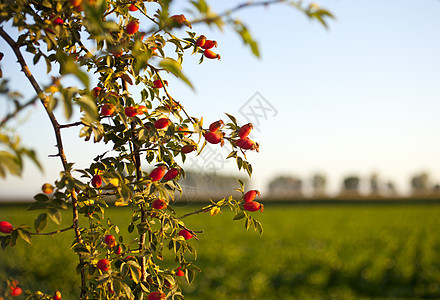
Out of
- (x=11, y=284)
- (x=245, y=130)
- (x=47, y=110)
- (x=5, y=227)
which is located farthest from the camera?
(x=11, y=284)

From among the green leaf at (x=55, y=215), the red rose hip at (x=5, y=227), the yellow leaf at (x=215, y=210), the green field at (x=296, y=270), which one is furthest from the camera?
the green field at (x=296, y=270)

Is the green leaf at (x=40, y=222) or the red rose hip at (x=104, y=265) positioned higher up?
the green leaf at (x=40, y=222)


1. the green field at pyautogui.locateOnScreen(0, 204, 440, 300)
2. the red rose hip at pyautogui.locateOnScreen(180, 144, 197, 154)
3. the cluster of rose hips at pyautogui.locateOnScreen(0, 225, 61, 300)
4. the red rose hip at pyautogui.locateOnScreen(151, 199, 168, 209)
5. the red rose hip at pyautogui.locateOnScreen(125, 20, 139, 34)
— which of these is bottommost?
the green field at pyautogui.locateOnScreen(0, 204, 440, 300)

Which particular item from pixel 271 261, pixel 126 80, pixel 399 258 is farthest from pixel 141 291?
pixel 399 258

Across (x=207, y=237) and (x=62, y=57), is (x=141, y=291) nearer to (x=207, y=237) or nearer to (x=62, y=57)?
(x=62, y=57)

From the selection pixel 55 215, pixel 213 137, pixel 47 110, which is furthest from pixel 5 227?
pixel 213 137

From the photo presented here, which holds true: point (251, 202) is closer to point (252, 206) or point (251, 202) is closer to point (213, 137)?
point (252, 206)

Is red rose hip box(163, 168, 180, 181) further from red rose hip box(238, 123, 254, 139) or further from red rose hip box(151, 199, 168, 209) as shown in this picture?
red rose hip box(238, 123, 254, 139)

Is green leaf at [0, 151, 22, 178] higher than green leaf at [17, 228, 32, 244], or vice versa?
green leaf at [0, 151, 22, 178]

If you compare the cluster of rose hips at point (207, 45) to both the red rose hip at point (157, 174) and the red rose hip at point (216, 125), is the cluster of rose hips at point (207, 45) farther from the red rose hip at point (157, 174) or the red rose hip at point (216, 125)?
the red rose hip at point (157, 174)

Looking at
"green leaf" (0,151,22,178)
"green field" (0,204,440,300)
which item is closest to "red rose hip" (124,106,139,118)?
"green leaf" (0,151,22,178)

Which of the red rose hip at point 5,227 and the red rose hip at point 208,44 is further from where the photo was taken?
the red rose hip at point 208,44

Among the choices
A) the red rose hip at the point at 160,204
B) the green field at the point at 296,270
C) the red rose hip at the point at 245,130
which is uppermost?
the red rose hip at the point at 245,130

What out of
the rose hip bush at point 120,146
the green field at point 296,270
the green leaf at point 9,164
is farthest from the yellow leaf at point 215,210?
the green field at point 296,270
